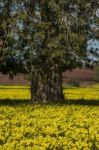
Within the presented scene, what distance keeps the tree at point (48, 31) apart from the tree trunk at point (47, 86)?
149 centimetres

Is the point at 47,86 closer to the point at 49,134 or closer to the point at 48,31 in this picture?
the point at 48,31

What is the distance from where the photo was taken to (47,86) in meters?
38.2

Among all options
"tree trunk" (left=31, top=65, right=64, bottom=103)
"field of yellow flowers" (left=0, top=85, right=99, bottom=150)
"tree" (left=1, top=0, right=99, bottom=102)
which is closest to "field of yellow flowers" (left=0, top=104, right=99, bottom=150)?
"field of yellow flowers" (left=0, top=85, right=99, bottom=150)

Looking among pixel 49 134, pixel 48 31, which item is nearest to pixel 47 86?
pixel 48 31

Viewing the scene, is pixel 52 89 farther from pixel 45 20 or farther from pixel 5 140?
pixel 5 140

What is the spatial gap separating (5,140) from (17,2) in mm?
20224

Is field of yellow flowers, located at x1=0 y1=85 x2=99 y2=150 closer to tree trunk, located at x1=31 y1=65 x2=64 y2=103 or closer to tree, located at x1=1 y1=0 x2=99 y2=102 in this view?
tree, located at x1=1 y1=0 x2=99 y2=102

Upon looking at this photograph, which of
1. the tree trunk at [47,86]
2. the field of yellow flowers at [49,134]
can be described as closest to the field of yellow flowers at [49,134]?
the field of yellow flowers at [49,134]

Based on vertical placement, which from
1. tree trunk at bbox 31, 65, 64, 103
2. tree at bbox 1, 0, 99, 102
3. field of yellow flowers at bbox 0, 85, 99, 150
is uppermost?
tree at bbox 1, 0, 99, 102

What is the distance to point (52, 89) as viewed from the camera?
38531mm

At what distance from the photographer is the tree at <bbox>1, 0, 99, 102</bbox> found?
34438 millimetres

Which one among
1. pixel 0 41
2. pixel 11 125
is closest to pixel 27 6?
pixel 0 41

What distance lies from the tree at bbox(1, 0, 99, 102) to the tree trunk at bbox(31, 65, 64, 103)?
149cm

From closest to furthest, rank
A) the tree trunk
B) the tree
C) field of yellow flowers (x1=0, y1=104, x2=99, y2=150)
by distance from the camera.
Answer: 1. field of yellow flowers (x1=0, y1=104, x2=99, y2=150)
2. the tree
3. the tree trunk
